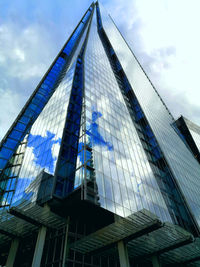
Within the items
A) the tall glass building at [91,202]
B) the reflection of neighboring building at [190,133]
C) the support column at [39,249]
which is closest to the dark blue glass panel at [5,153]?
the tall glass building at [91,202]

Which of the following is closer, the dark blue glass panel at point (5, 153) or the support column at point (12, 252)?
the support column at point (12, 252)

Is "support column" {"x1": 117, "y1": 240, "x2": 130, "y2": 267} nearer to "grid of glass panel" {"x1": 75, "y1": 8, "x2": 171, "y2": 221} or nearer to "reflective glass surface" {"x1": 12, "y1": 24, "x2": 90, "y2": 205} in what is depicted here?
"grid of glass panel" {"x1": 75, "y1": 8, "x2": 171, "y2": 221}

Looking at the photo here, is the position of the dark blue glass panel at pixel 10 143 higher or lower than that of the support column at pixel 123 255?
higher

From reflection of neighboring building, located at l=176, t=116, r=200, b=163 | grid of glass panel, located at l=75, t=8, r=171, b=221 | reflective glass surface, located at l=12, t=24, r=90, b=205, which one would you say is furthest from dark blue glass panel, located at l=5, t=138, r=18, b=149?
reflection of neighboring building, located at l=176, t=116, r=200, b=163

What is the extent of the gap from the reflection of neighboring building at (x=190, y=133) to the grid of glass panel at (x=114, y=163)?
164 feet

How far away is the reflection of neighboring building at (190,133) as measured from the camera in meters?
72.6

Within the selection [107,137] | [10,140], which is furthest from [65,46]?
[107,137]

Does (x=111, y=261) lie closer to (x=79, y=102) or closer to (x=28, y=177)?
(x=28, y=177)

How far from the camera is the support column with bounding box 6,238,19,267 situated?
57.5 feet

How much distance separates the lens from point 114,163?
840 inches

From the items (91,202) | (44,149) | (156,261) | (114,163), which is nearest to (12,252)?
(91,202)

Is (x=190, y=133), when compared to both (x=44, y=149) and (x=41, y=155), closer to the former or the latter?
(x=44, y=149)

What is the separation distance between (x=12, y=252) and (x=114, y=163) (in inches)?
499

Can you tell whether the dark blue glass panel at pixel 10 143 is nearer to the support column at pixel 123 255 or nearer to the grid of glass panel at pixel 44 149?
the grid of glass panel at pixel 44 149
